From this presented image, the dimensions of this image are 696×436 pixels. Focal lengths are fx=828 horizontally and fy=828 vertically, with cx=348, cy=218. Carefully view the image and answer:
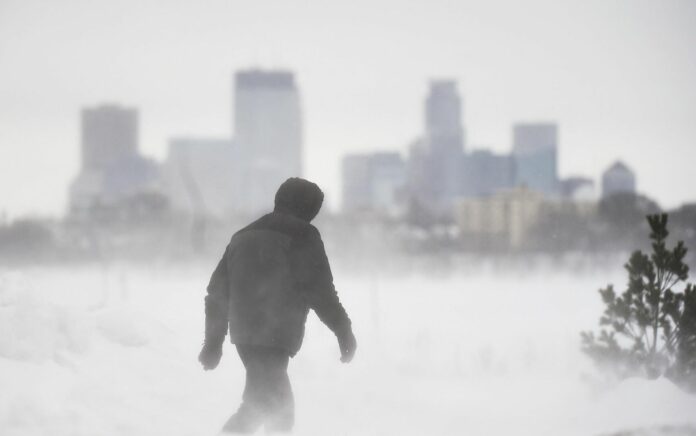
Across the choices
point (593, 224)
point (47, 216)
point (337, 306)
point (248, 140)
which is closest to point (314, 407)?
point (337, 306)

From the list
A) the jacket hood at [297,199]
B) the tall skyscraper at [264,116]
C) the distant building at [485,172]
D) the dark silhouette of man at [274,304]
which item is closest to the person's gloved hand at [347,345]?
the dark silhouette of man at [274,304]

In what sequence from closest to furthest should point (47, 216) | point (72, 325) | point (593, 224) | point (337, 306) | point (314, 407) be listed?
point (337, 306) → point (72, 325) → point (314, 407) → point (47, 216) → point (593, 224)

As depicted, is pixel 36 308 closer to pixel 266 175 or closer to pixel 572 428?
pixel 572 428

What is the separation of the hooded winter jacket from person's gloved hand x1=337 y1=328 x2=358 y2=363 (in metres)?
0.02

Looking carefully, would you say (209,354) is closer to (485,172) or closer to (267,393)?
(267,393)

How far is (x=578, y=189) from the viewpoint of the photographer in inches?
4801

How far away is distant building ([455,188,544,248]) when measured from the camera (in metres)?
89.6

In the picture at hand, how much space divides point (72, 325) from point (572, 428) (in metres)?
5.04

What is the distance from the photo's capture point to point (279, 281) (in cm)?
526

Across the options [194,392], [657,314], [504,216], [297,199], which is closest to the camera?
[297,199]

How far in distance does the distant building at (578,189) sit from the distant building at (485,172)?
23092 mm

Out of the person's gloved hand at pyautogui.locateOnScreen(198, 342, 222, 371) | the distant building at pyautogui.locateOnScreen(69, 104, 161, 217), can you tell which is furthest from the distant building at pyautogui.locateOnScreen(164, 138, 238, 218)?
the person's gloved hand at pyautogui.locateOnScreen(198, 342, 222, 371)

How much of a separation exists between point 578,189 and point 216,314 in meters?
122

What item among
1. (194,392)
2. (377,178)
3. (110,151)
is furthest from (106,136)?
(194,392)
